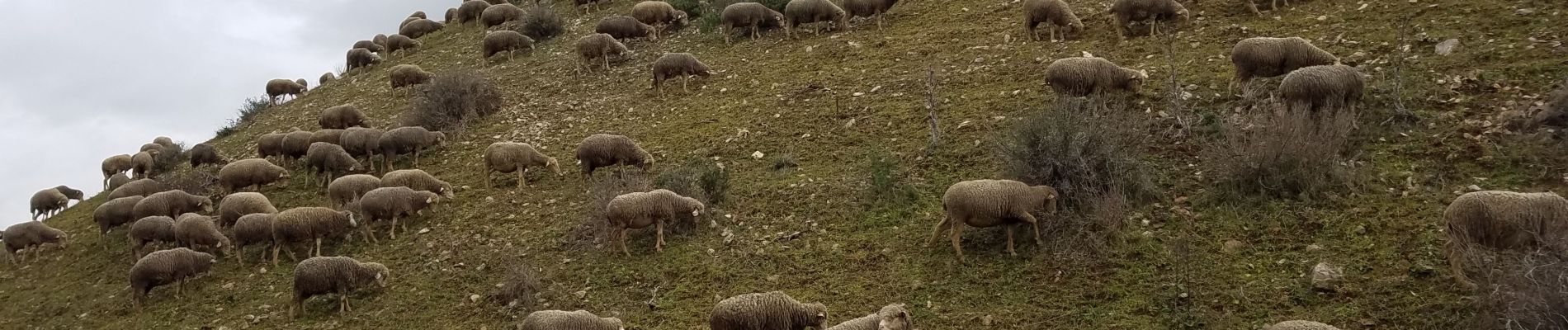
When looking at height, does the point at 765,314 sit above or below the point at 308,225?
below

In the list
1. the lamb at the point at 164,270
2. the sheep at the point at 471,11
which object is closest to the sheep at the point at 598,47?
the lamb at the point at 164,270

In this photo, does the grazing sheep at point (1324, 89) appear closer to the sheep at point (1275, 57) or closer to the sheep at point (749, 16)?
the sheep at point (1275, 57)

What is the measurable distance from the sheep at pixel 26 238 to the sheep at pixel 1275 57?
58.5ft

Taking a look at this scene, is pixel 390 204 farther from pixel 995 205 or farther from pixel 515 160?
pixel 995 205

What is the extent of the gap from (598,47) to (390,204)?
279 inches

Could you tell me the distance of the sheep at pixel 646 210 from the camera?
34.2 ft

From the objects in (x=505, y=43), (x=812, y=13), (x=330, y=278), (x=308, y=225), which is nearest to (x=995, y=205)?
(x=330, y=278)

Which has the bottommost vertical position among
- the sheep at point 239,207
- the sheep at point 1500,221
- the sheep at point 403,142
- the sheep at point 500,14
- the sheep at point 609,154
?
the sheep at point 1500,221

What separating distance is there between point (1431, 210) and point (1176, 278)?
248 cm

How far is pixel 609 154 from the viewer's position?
13.2 metres

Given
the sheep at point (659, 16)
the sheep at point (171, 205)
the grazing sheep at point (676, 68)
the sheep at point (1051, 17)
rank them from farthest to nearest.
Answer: the sheep at point (659, 16), the grazing sheep at point (676, 68), the sheep at point (1051, 17), the sheep at point (171, 205)

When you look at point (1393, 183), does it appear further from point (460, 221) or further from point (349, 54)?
point (349, 54)

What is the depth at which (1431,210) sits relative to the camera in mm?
8141

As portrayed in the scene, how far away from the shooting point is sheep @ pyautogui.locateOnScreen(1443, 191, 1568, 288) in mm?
6707
